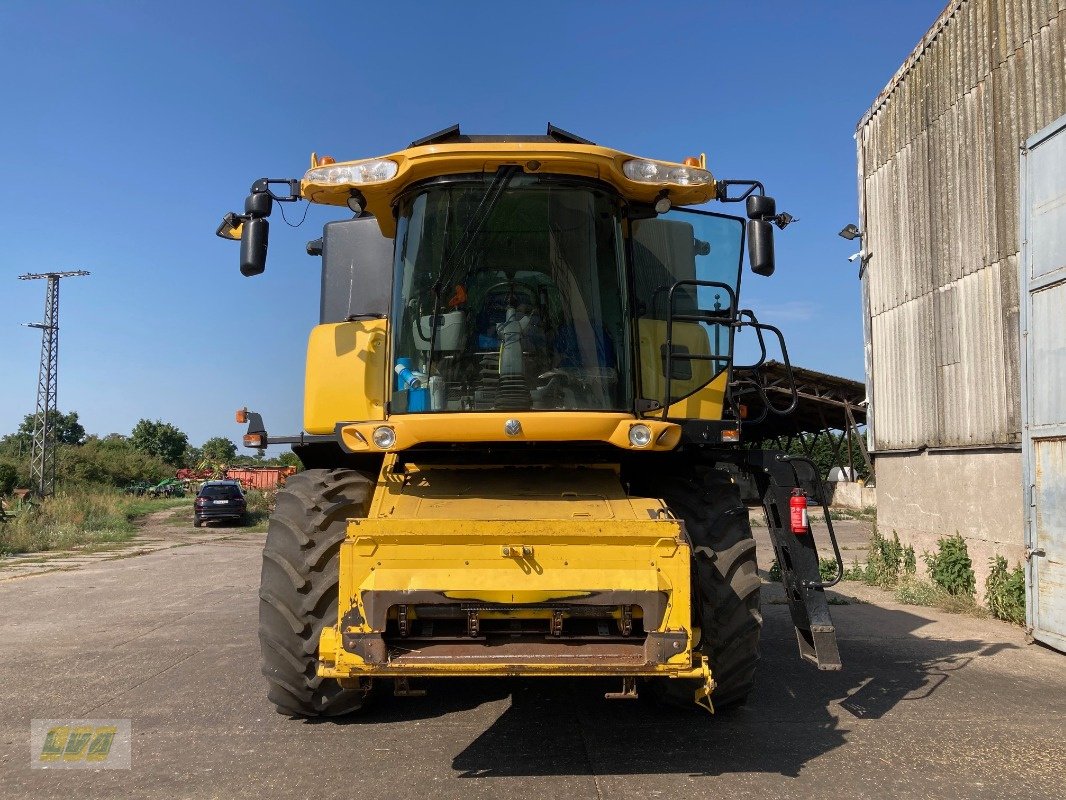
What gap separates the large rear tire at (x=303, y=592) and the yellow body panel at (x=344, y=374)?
57 centimetres

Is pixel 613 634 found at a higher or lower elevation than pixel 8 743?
higher

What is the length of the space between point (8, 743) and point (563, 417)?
3646 mm

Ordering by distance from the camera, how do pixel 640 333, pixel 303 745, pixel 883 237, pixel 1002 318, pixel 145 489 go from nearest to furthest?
1. pixel 303 745
2. pixel 640 333
3. pixel 1002 318
4. pixel 883 237
5. pixel 145 489

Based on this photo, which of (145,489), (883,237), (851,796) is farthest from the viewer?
(145,489)

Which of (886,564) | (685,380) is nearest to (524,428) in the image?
(685,380)

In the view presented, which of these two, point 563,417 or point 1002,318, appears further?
point 1002,318

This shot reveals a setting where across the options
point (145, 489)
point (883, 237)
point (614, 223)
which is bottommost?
point (145, 489)

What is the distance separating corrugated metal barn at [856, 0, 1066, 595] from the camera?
8859mm

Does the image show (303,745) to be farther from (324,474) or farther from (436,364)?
(436,364)

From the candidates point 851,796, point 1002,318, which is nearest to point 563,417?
point 851,796

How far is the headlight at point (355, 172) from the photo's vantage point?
4836 mm

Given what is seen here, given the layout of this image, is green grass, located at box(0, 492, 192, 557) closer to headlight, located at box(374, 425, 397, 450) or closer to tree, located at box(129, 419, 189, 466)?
headlight, located at box(374, 425, 397, 450)

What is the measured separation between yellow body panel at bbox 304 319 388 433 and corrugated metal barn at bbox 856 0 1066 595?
6.75 metres

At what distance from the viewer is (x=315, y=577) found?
4535mm
